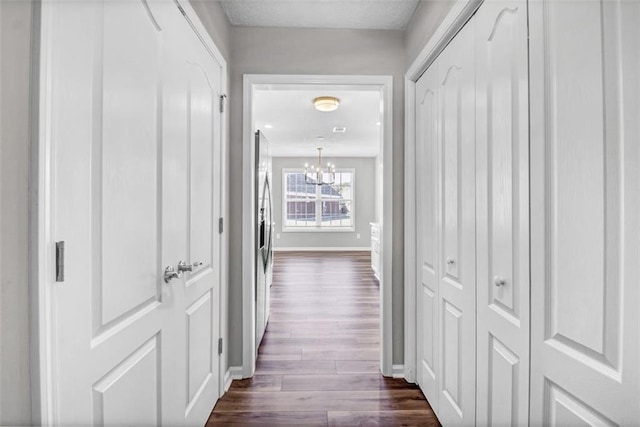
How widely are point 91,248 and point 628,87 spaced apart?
4.55ft

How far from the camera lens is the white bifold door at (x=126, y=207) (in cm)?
76

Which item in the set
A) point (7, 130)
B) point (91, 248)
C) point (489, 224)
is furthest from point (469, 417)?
point (7, 130)

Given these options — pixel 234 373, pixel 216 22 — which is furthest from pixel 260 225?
pixel 216 22

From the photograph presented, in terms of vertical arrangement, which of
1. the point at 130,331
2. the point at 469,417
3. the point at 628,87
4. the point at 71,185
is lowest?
the point at 469,417

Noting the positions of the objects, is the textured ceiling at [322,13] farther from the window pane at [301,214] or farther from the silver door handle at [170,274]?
the window pane at [301,214]

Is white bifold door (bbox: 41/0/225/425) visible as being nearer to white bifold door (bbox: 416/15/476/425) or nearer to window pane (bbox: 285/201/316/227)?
white bifold door (bbox: 416/15/476/425)

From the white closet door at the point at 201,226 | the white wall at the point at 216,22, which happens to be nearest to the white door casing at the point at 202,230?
the white closet door at the point at 201,226

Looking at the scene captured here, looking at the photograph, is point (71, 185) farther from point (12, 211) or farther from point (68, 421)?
point (68, 421)

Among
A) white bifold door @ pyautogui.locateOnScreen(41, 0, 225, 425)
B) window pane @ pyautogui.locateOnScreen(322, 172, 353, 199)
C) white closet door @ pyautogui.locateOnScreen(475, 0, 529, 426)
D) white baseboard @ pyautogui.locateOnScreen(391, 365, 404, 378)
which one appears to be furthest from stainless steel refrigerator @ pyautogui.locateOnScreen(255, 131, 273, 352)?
window pane @ pyautogui.locateOnScreen(322, 172, 353, 199)

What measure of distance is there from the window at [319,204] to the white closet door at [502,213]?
752cm

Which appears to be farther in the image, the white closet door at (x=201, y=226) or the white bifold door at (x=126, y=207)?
the white closet door at (x=201, y=226)

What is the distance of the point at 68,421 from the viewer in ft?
2.52

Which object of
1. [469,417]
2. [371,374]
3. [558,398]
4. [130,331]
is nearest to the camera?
[558,398]

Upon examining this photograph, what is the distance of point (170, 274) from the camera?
1.29 meters
